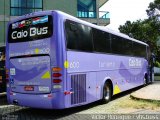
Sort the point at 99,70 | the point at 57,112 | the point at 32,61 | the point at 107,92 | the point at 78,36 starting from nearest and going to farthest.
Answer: the point at 32,61
the point at 78,36
the point at 57,112
the point at 99,70
the point at 107,92

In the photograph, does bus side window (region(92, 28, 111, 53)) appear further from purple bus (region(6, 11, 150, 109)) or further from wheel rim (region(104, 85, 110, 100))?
wheel rim (region(104, 85, 110, 100))

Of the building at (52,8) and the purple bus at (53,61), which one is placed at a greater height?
the building at (52,8)

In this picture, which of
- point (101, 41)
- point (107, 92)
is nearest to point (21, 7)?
point (101, 41)

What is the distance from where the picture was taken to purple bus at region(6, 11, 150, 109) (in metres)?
10.0

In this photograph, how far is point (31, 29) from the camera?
422 inches

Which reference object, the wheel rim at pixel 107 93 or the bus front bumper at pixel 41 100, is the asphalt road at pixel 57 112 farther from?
the wheel rim at pixel 107 93

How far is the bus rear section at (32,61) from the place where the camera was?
10.1 m

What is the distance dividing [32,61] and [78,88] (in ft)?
5.60

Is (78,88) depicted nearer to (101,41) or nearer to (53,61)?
(53,61)

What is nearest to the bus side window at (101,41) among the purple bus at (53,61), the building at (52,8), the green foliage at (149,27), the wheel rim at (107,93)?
the purple bus at (53,61)

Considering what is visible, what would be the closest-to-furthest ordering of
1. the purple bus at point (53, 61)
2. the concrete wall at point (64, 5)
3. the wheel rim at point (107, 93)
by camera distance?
the purple bus at point (53, 61) → the wheel rim at point (107, 93) → the concrete wall at point (64, 5)

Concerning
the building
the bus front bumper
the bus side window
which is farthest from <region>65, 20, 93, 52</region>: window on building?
the building

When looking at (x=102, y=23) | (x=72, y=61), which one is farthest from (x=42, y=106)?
(x=102, y=23)

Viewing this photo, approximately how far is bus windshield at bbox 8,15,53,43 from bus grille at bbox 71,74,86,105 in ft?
5.46
